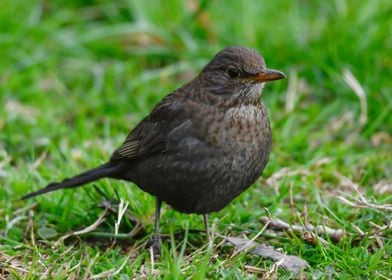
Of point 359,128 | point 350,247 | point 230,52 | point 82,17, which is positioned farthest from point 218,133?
point 82,17

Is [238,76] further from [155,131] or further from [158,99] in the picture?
[158,99]

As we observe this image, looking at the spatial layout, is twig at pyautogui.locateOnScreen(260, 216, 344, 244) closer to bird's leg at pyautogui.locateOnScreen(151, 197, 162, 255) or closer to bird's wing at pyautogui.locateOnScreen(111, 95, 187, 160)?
bird's leg at pyautogui.locateOnScreen(151, 197, 162, 255)

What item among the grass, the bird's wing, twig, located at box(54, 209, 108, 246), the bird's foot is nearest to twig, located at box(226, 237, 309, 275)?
the grass

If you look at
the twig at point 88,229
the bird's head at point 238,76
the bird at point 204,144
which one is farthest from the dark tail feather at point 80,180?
the bird's head at point 238,76

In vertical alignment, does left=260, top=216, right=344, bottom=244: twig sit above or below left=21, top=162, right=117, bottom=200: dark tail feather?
below

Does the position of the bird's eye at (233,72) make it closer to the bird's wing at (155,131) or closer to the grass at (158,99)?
the bird's wing at (155,131)

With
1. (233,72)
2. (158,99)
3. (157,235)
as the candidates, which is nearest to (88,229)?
(157,235)
